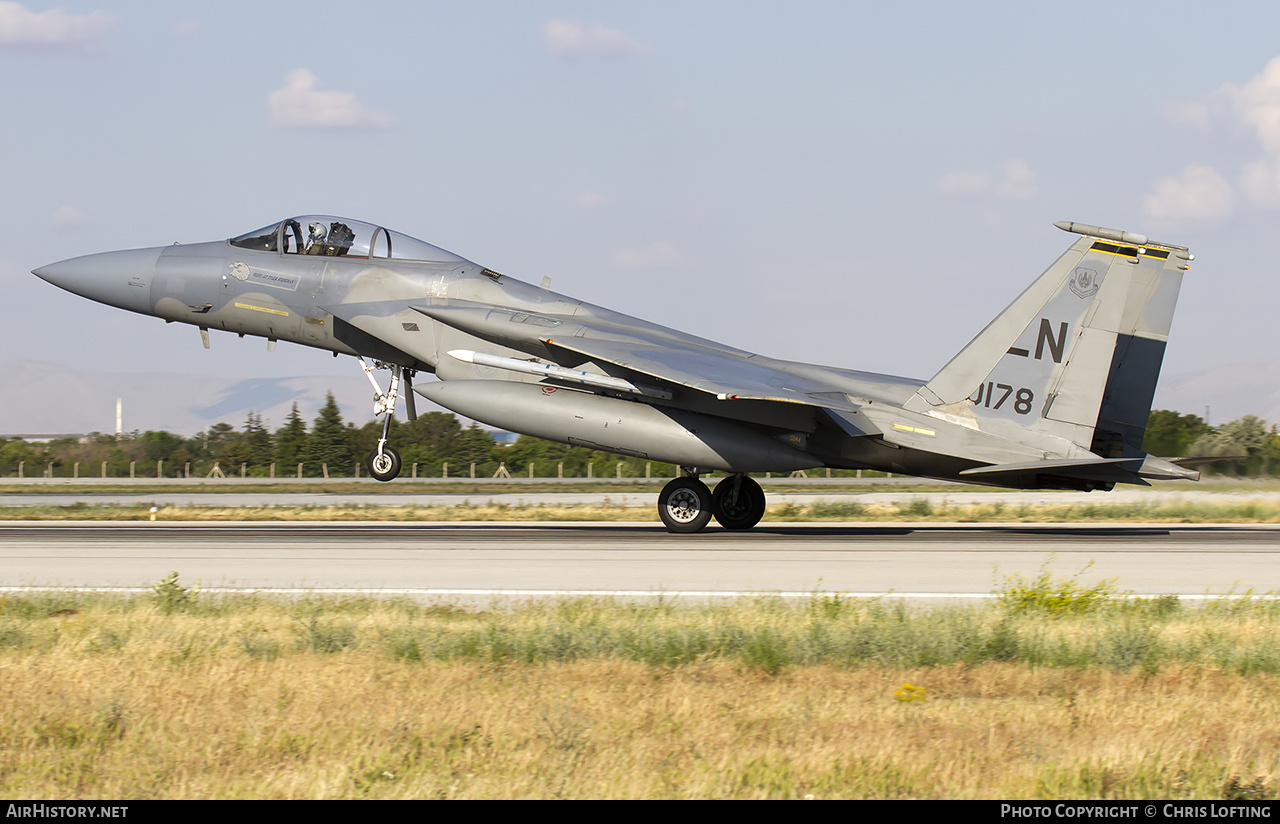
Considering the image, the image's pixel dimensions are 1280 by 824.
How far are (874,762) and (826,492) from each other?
109 ft

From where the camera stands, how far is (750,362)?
17859mm

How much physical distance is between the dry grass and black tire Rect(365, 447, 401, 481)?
8.54 metres

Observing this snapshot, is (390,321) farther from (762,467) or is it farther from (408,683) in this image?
(408,683)

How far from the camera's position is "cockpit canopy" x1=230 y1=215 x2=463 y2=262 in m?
18.1

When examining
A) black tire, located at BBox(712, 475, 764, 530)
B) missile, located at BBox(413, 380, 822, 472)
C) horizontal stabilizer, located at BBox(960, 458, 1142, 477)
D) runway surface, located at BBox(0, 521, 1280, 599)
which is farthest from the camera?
black tire, located at BBox(712, 475, 764, 530)

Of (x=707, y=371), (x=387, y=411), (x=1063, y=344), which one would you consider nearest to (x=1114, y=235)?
(x=1063, y=344)

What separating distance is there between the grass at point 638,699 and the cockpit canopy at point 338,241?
30.5 ft

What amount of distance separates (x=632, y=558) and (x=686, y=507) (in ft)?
11.9

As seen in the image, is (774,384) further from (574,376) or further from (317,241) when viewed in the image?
(317,241)

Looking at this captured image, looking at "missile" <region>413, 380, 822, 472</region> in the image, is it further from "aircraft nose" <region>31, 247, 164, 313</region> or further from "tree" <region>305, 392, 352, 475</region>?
"tree" <region>305, 392, 352, 475</region>

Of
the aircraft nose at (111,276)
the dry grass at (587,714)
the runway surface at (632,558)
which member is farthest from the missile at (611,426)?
the dry grass at (587,714)

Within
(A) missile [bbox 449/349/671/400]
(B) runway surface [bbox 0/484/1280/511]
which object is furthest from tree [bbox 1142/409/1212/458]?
(A) missile [bbox 449/349/671/400]

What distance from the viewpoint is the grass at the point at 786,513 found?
22703 millimetres

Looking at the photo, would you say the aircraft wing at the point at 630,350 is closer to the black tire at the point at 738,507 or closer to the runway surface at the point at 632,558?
the black tire at the point at 738,507
